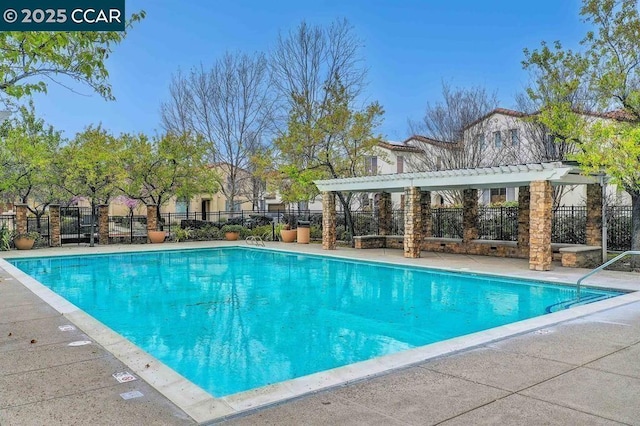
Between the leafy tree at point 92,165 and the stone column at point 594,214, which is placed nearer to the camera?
the stone column at point 594,214

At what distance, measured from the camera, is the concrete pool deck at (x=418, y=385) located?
3.87 meters

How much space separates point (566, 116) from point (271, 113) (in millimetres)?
20550

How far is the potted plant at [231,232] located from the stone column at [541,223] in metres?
16.0

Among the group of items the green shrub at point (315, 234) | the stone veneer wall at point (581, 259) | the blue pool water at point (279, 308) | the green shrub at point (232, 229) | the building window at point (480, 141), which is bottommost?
the blue pool water at point (279, 308)

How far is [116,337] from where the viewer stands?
21.5 feet

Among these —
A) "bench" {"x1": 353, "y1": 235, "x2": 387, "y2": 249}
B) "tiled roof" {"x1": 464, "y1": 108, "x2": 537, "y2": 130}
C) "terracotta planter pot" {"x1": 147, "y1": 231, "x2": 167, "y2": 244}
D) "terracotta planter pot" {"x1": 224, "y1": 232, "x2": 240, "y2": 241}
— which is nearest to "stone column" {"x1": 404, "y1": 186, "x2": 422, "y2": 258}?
"bench" {"x1": 353, "y1": 235, "x2": 387, "y2": 249}

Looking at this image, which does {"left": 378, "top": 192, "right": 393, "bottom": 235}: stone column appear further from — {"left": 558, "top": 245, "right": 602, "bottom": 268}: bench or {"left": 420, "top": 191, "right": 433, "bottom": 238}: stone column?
{"left": 558, "top": 245, "right": 602, "bottom": 268}: bench

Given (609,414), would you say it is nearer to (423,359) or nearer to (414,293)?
(423,359)

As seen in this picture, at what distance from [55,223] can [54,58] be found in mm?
18978

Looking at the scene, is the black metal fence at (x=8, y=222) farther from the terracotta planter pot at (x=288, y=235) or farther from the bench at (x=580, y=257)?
the bench at (x=580, y=257)

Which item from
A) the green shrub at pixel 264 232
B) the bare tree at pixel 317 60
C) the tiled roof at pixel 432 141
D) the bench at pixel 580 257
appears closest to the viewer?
the bench at pixel 580 257

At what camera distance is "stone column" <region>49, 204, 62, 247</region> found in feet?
70.4

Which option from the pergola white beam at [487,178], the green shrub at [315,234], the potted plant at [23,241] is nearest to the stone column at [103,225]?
the potted plant at [23,241]

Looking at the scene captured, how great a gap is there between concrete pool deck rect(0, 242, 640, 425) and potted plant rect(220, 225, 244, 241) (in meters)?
18.2
